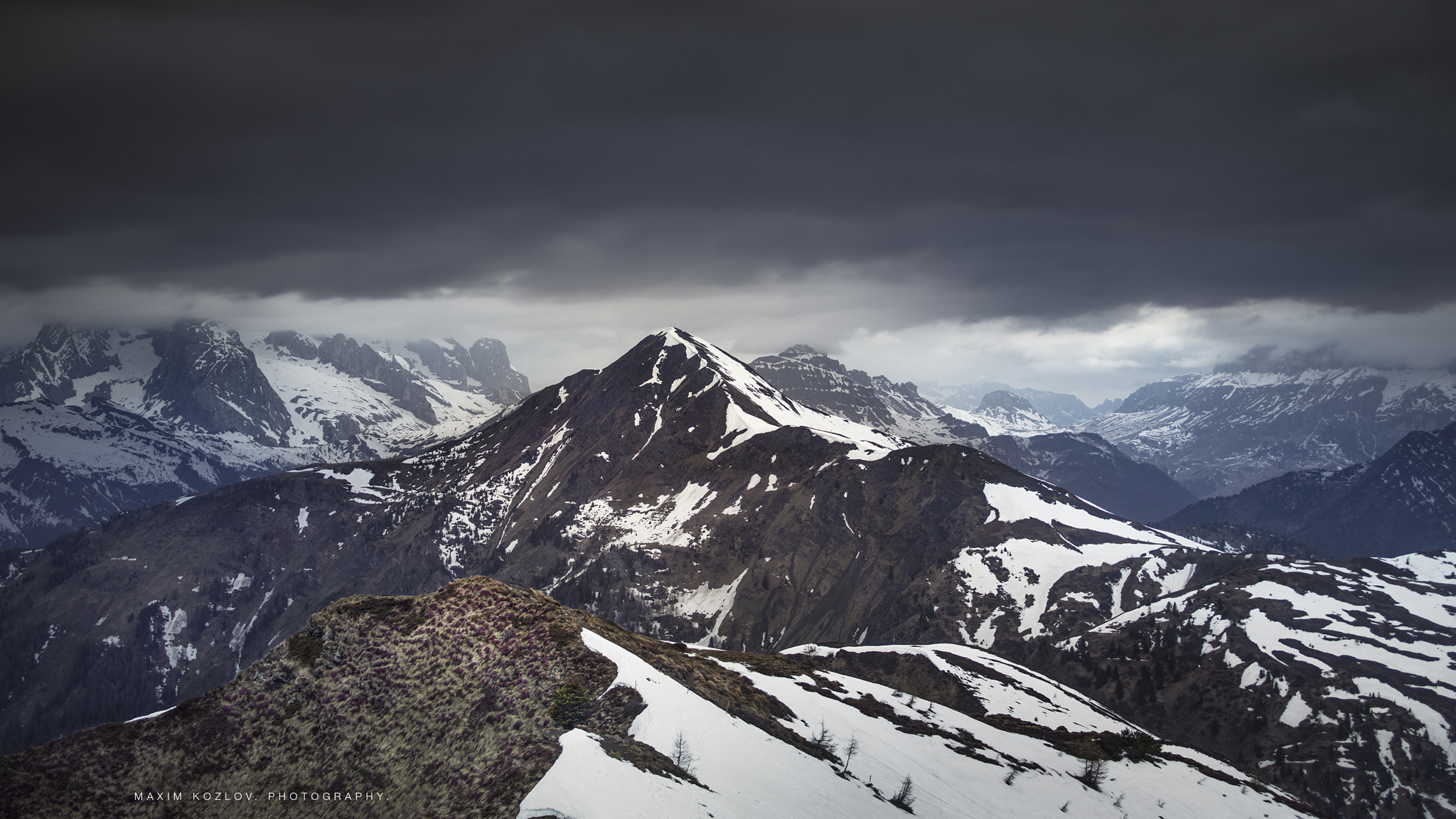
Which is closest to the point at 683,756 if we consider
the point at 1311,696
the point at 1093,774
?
the point at 1093,774

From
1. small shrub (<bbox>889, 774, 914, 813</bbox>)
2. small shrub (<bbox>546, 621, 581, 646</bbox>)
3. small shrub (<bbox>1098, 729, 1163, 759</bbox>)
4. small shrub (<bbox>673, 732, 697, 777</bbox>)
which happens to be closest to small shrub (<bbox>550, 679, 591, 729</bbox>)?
small shrub (<bbox>546, 621, 581, 646</bbox>)

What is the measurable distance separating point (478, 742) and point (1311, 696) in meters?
195

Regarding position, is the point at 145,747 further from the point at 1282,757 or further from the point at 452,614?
the point at 1282,757

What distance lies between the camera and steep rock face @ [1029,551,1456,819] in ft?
491

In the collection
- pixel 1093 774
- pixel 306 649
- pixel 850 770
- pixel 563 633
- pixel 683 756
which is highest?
pixel 563 633

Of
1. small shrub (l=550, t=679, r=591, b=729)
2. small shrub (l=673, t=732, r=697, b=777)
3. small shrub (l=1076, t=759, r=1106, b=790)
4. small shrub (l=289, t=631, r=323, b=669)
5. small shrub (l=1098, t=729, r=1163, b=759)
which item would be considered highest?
small shrub (l=550, t=679, r=591, b=729)

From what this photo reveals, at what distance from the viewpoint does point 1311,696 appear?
554 feet

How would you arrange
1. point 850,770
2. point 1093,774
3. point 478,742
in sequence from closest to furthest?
point 478,742 → point 850,770 → point 1093,774

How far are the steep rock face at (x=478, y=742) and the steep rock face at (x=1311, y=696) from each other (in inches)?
5235

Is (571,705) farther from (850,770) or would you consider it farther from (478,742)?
(850,770)

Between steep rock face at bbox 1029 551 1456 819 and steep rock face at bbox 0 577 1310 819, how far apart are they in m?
133

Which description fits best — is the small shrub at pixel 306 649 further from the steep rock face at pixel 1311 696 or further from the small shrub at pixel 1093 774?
the steep rock face at pixel 1311 696

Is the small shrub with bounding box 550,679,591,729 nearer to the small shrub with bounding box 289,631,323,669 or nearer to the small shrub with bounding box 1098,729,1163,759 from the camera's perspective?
the small shrub with bounding box 289,631,323,669

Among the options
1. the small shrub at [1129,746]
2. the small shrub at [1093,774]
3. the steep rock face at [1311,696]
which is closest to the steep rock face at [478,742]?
the small shrub at [1093,774]
